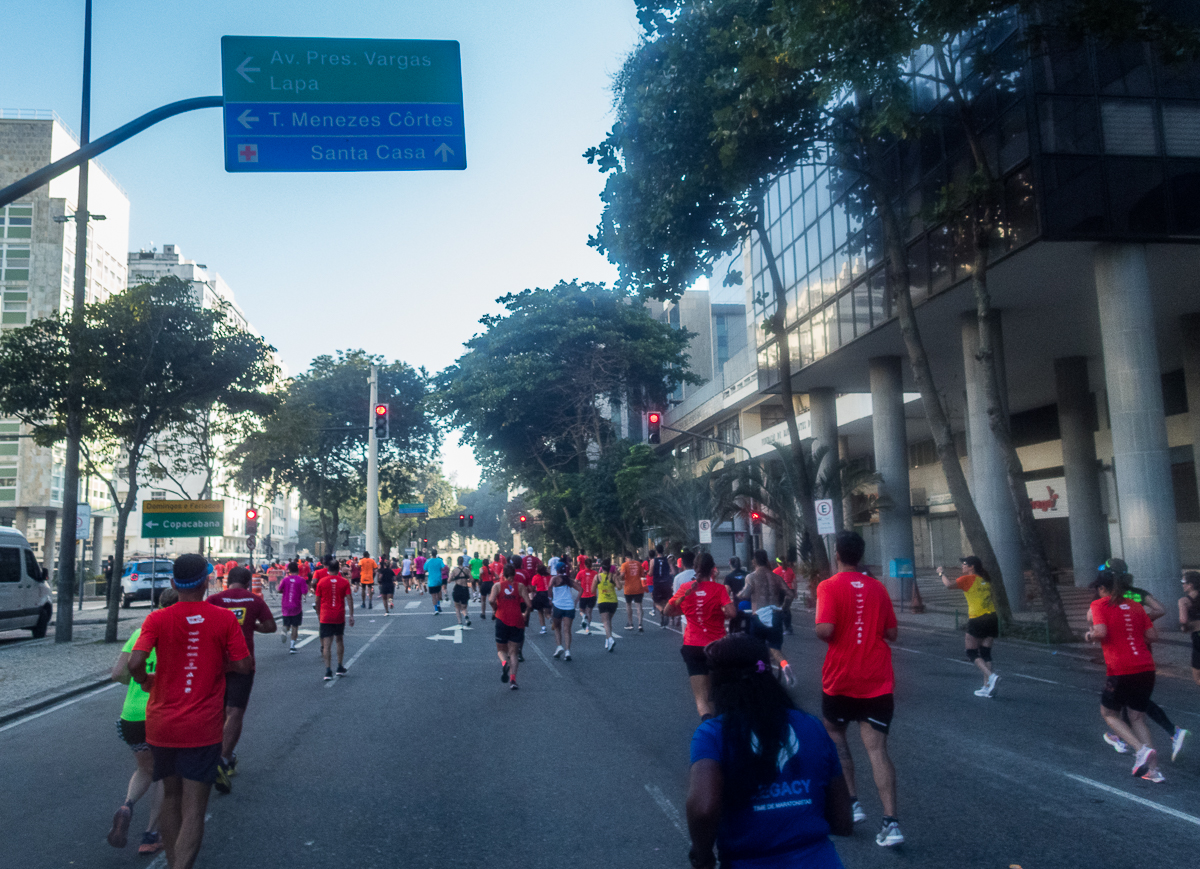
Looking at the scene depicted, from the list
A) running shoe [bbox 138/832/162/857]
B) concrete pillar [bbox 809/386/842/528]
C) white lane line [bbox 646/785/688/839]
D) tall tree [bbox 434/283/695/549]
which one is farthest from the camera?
tall tree [bbox 434/283/695/549]

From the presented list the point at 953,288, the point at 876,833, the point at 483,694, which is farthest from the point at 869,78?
the point at 876,833

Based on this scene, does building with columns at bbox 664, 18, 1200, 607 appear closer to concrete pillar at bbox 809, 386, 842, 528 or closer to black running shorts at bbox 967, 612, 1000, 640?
concrete pillar at bbox 809, 386, 842, 528

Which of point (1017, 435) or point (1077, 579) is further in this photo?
point (1017, 435)

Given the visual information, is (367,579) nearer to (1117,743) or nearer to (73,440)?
(73,440)

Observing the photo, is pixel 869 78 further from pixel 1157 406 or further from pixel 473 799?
pixel 473 799

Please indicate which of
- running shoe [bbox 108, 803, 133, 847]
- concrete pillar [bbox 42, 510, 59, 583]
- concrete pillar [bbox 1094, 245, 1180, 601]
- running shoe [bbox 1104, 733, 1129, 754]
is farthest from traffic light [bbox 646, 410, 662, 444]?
concrete pillar [bbox 42, 510, 59, 583]

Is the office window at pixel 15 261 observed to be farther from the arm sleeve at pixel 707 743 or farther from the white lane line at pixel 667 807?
the arm sleeve at pixel 707 743

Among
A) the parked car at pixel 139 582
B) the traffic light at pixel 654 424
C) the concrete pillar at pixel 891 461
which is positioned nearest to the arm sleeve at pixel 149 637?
the traffic light at pixel 654 424

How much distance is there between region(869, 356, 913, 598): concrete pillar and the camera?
2688cm

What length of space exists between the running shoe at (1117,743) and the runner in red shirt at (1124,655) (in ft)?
1.55

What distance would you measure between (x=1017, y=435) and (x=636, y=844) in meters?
40.3

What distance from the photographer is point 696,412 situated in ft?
191

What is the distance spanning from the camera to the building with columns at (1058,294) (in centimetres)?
1866

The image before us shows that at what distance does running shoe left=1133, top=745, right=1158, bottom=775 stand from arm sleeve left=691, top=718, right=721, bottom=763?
6017 millimetres
